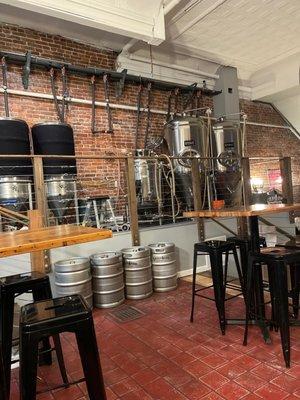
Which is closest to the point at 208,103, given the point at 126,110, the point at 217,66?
the point at 217,66

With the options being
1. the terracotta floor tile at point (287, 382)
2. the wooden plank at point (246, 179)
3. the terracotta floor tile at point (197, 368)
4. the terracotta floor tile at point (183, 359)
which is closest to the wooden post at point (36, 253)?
the terracotta floor tile at point (183, 359)

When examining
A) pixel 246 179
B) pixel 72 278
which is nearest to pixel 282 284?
pixel 72 278

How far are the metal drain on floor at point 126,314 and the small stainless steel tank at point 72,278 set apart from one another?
31 centimetres

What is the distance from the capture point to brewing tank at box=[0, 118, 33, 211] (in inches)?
161

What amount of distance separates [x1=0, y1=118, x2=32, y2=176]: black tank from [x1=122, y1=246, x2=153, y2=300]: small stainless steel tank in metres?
1.92

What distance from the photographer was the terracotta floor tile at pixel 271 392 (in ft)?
5.62

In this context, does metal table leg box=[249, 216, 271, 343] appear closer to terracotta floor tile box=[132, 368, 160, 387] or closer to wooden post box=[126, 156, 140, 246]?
terracotta floor tile box=[132, 368, 160, 387]

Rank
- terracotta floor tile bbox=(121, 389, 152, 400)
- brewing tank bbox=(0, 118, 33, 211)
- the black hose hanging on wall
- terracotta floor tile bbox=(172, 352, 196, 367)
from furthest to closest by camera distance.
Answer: the black hose hanging on wall, brewing tank bbox=(0, 118, 33, 211), terracotta floor tile bbox=(172, 352, 196, 367), terracotta floor tile bbox=(121, 389, 152, 400)

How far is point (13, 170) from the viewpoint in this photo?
418cm

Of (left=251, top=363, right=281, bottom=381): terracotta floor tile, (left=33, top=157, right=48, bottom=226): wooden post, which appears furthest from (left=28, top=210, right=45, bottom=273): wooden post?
(left=251, top=363, right=281, bottom=381): terracotta floor tile

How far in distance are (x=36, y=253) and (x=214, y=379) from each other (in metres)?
2.04

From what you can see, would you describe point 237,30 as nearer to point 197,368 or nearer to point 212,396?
point 197,368

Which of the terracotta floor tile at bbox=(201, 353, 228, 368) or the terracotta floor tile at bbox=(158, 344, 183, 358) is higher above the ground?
the terracotta floor tile at bbox=(201, 353, 228, 368)

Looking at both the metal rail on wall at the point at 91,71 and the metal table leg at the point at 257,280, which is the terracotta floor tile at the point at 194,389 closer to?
the metal table leg at the point at 257,280
